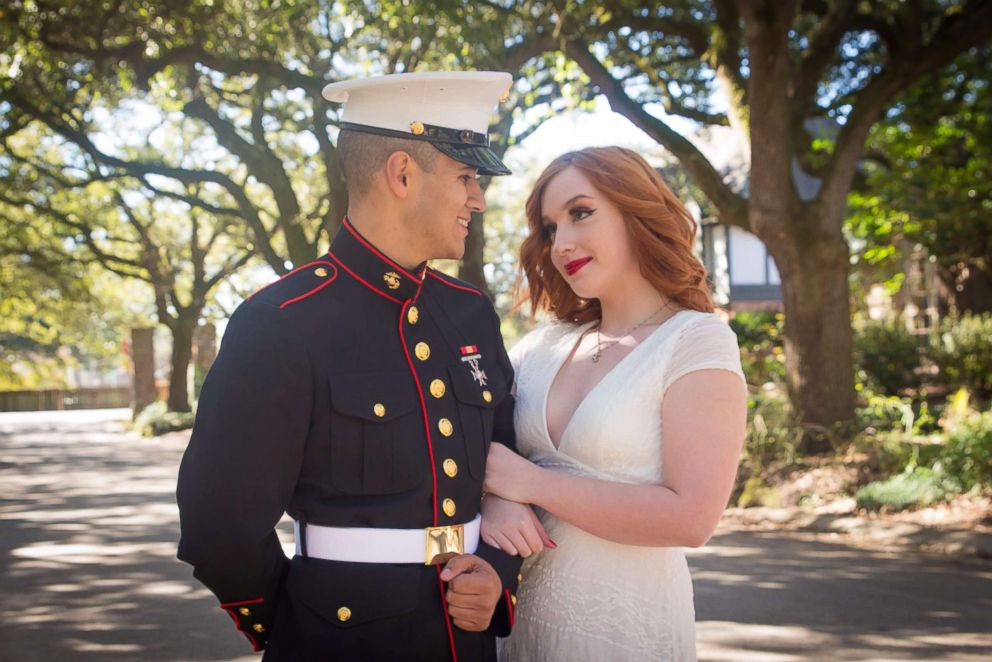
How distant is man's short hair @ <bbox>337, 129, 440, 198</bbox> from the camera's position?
8.28 ft

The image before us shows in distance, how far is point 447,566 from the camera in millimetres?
2342

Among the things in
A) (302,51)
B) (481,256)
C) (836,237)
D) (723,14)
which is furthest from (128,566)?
(302,51)

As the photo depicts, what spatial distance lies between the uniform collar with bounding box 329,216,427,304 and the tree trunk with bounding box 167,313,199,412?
30554mm

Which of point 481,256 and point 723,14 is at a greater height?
point 723,14

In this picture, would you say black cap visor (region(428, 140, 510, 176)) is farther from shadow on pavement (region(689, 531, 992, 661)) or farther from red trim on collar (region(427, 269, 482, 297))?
shadow on pavement (region(689, 531, 992, 661))

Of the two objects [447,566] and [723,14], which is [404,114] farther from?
[723,14]

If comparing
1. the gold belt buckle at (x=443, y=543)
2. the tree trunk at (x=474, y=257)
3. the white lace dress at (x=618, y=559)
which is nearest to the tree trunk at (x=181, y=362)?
the tree trunk at (x=474, y=257)

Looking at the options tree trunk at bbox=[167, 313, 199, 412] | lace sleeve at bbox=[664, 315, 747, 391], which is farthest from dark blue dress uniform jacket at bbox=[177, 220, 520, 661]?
tree trunk at bbox=[167, 313, 199, 412]

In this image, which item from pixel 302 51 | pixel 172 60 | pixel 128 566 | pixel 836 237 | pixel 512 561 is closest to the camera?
pixel 512 561

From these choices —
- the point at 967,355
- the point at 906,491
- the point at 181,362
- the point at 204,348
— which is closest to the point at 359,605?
the point at 906,491

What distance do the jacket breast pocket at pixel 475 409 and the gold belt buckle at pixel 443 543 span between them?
0.16 m

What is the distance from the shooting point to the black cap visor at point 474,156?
2.53 meters

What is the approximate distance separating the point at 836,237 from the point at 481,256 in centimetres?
482

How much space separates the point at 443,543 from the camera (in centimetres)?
235
